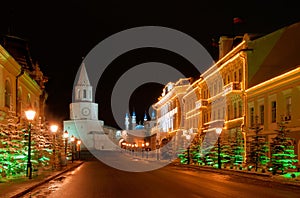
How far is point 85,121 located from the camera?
146875 mm

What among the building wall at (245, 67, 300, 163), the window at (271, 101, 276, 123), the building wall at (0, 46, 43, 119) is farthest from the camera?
the window at (271, 101, 276, 123)

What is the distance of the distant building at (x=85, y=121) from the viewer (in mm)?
144500

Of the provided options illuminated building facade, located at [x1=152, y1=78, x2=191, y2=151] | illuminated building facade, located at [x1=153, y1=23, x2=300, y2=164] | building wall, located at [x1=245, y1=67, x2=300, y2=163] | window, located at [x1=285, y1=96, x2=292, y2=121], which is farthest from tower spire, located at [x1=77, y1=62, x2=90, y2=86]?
window, located at [x1=285, y1=96, x2=292, y2=121]

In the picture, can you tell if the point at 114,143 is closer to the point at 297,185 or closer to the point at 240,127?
the point at 240,127

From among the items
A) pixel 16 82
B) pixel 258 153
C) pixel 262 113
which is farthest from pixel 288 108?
pixel 16 82

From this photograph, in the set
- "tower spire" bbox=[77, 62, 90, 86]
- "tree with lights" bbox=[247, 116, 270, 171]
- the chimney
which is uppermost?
"tower spire" bbox=[77, 62, 90, 86]

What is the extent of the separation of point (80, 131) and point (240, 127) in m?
107

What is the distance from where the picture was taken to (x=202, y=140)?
162 ft

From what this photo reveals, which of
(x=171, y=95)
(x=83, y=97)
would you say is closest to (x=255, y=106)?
(x=171, y=95)

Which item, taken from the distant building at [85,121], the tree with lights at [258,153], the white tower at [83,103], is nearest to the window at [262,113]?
the tree with lights at [258,153]

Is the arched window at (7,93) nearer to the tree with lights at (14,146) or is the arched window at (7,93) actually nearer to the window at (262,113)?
the tree with lights at (14,146)

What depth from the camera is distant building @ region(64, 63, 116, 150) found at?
144 metres

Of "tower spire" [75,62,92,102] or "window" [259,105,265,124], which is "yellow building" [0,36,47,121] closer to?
"window" [259,105,265,124]

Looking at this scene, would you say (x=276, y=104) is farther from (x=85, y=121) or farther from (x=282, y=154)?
(x=85, y=121)
